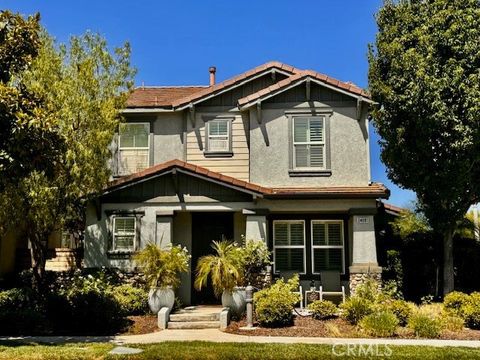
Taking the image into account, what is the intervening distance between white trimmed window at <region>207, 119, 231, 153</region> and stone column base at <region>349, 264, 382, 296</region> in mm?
6022

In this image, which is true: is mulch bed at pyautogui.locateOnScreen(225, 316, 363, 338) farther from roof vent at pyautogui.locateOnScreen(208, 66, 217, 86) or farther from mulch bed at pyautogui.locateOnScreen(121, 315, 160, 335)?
roof vent at pyautogui.locateOnScreen(208, 66, 217, 86)

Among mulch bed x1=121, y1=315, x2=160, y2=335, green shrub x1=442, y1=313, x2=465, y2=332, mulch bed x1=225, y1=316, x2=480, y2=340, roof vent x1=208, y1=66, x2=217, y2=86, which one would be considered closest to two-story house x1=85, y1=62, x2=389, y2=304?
mulch bed x1=121, y1=315, x2=160, y2=335

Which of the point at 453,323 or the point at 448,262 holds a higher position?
the point at 448,262

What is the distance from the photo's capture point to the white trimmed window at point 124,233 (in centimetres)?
1688

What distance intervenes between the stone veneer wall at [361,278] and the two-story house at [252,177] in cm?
4

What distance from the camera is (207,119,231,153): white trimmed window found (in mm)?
18547

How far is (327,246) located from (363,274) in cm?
200

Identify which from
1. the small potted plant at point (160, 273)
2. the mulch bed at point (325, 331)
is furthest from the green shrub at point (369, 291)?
the small potted plant at point (160, 273)

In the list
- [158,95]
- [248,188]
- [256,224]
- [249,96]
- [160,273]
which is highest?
[158,95]

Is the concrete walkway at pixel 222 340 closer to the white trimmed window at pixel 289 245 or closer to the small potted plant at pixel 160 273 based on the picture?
the small potted plant at pixel 160 273

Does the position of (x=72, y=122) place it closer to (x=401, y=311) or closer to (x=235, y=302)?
(x=235, y=302)

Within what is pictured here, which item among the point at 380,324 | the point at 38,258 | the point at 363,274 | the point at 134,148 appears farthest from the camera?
the point at 134,148

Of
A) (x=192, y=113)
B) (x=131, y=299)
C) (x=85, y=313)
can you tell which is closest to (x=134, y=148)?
(x=192, y=113)

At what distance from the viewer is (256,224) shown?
16.8m
